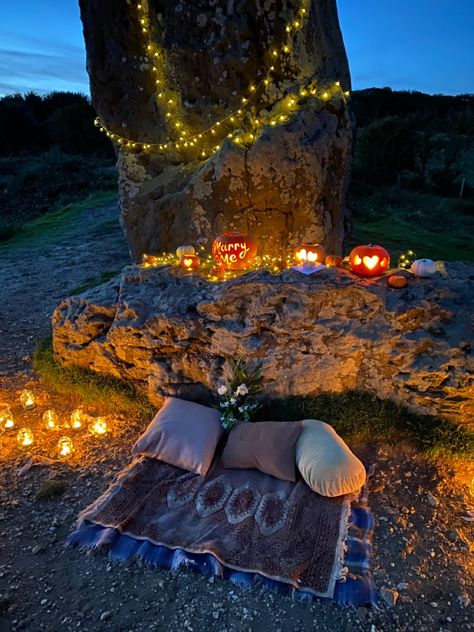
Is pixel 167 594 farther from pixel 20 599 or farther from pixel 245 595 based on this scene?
pixel 20 599

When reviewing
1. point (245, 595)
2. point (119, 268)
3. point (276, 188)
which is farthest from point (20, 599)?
point (119, 268)

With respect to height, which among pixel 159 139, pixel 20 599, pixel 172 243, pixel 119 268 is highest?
pixel 159 139

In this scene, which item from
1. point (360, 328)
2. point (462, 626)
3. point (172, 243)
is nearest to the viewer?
point (462, 626)

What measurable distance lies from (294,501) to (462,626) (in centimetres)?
155

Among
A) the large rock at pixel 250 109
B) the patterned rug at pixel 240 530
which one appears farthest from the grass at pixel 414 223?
the patterned rug at pixel 240 530

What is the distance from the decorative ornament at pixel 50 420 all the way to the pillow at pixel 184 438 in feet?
4.61

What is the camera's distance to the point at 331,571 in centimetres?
344

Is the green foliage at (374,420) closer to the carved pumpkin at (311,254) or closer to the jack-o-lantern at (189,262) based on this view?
the carved pumpkin at (311,254)

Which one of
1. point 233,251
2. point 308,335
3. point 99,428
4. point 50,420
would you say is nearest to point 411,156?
point 233,251

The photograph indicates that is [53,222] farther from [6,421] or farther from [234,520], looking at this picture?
[234,520]

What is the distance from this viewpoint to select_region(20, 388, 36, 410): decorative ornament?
5.78 metres

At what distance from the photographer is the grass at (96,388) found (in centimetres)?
568

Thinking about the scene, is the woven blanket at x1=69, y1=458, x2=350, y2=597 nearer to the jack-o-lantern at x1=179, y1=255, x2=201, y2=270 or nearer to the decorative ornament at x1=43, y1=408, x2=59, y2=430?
the decorative ornament at x1=43, y1=408, x2=59, y2=430

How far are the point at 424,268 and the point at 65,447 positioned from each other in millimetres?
4751
